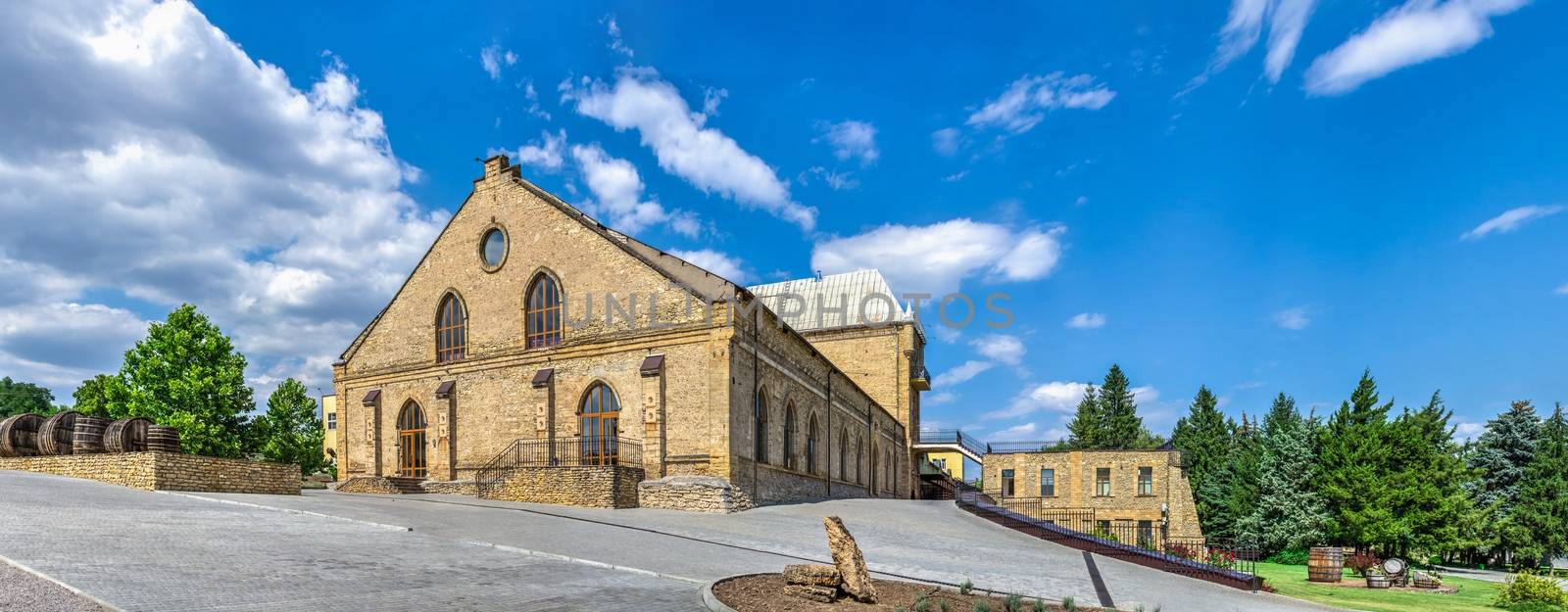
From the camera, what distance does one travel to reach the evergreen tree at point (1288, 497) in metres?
34.5

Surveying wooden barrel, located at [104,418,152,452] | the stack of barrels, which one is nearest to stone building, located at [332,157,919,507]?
the stack of barrels

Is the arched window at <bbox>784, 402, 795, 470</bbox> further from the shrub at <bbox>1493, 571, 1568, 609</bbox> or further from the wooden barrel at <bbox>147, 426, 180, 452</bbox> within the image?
the shrub at <bbox>1493, 571, 1568, 609</bbox>

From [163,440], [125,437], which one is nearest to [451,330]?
[163,440]

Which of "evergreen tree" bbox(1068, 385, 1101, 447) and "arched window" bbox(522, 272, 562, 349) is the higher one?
"arched window" bbox(522, 272, 562, 349)

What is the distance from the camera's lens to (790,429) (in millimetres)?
28969

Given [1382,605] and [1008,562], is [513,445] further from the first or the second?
[1382,605]

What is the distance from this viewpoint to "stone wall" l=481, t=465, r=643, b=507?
2111 cm

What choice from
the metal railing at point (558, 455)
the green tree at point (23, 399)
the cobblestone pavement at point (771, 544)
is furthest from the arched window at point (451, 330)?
the green tree at point (23, 399)

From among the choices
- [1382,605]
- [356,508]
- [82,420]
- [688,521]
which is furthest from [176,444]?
[1382,605]

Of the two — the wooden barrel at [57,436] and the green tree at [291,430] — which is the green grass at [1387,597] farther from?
the green tree at [291,430]

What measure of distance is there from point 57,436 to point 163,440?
3897 millimetres

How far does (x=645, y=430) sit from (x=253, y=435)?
75.7ft

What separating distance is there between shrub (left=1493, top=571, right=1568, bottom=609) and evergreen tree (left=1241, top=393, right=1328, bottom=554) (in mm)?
16083

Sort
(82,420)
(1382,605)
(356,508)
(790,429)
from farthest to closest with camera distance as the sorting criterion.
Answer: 1. (790,429)
2. (82,420)
3. (356,508)
4. (1382,605)
